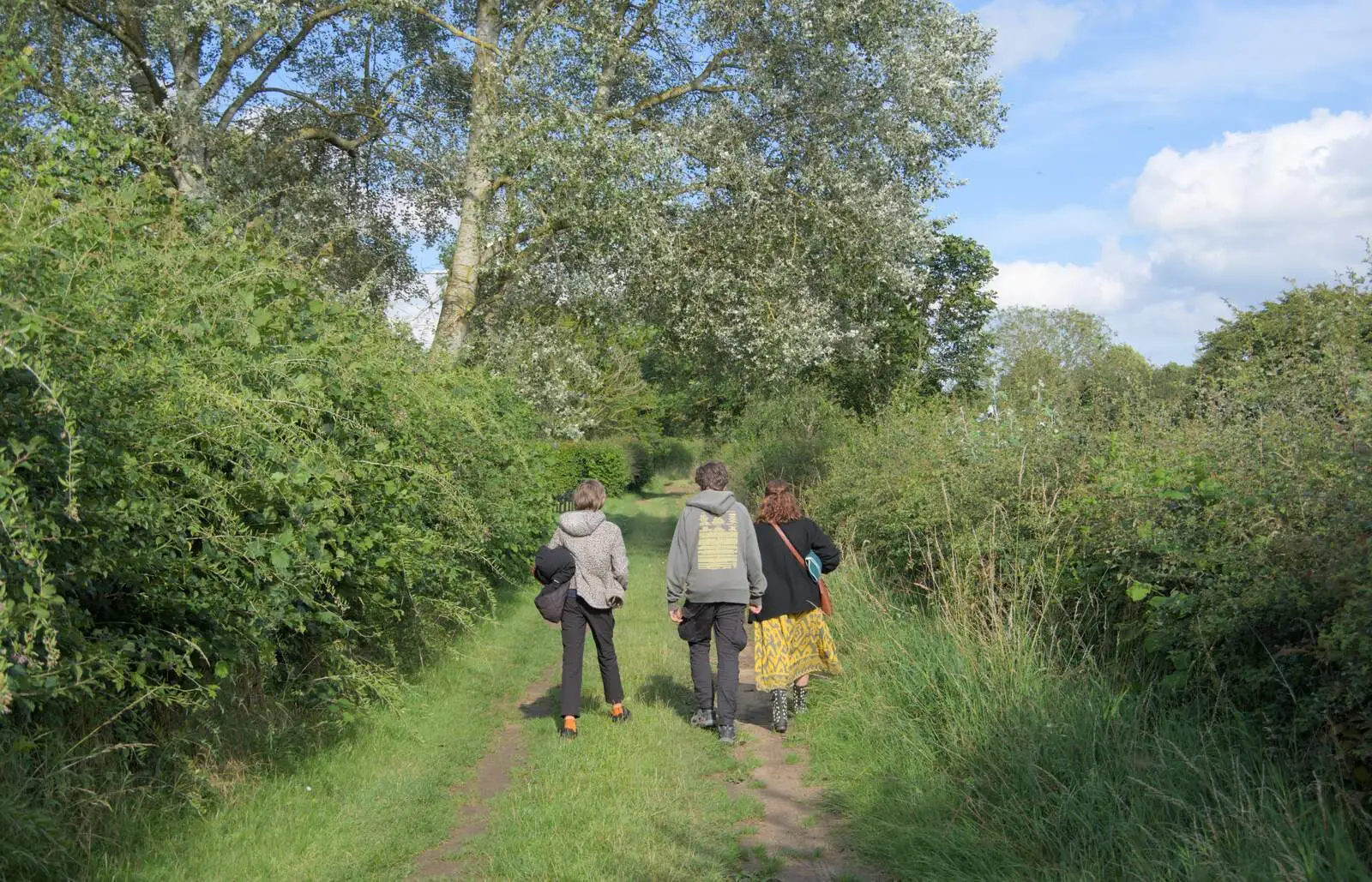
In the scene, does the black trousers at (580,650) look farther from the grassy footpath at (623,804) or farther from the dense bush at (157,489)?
the dense bush at (157,489)

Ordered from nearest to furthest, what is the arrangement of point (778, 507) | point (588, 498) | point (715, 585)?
1. point (715, 585)
2. point (588, 498)
3. point (778, 507)

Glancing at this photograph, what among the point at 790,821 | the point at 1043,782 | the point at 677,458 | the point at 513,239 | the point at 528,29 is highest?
the point at 528,29

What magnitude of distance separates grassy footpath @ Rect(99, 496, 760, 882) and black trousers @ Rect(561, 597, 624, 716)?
0.79ft

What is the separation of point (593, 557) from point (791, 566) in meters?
1.58

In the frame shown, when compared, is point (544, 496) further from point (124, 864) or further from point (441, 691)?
point (124, 864)

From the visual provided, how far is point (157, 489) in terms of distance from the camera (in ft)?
15.0

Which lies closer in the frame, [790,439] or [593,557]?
[593,557]

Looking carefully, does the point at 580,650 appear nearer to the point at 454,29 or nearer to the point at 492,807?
the point at 492,807

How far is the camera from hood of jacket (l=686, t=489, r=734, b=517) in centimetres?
771

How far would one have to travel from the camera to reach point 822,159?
15023mm

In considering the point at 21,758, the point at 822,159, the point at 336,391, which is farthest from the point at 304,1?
the point at 21,758

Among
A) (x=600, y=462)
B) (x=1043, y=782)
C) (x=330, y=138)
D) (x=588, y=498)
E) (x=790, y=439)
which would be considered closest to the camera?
(x=1043, y=782)

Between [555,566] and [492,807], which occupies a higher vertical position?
[555,566]

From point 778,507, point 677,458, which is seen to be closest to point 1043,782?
point 778,507
